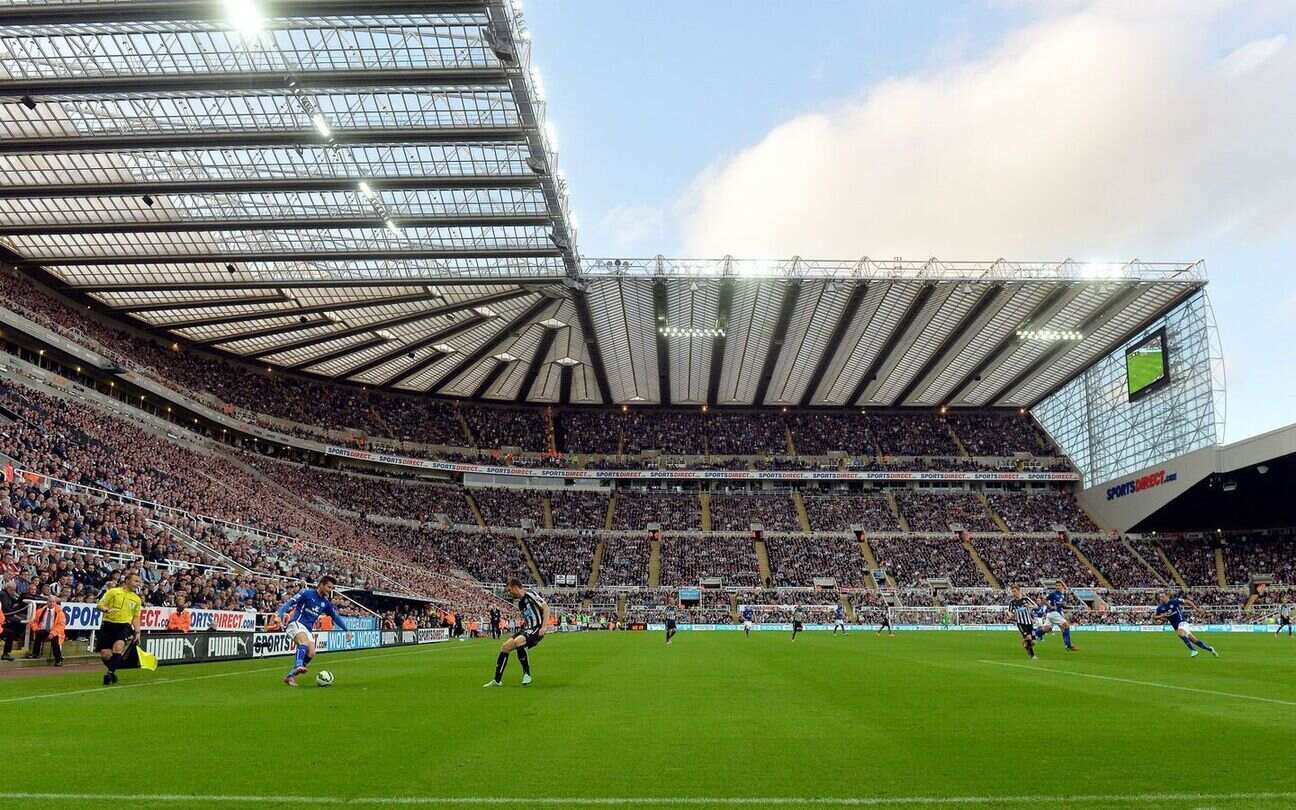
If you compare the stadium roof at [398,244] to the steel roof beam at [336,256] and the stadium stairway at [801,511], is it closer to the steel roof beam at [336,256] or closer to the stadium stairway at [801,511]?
the steel roof beam at [336,256]

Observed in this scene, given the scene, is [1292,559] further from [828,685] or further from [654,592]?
[828,685]

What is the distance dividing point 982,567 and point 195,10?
6460 cm

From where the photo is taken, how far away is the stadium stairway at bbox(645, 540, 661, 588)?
68.9m

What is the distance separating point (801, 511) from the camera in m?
78.9

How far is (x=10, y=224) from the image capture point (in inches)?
1697

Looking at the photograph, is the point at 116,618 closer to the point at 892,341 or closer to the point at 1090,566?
the point at 892,341

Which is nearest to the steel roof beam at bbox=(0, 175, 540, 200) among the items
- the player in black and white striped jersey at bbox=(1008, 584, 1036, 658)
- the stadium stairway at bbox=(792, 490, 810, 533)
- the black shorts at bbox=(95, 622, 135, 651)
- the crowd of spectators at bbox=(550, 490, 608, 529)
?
the player in black and white striped jersey at bbox=(1008, 584, 1036, 658)

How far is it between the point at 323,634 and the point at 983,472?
65.5 meters

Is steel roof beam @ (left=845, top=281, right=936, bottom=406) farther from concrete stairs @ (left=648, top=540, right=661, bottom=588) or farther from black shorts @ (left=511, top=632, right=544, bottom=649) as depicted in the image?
black shorts @ (left=511, top=632, right=544, bottom=649)

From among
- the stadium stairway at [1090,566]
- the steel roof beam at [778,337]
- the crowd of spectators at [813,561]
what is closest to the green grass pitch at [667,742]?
the steel roof beam at [778,337]

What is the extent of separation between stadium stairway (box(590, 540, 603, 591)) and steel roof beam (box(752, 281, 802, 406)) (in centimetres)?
2029

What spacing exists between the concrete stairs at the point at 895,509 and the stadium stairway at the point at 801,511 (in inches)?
308

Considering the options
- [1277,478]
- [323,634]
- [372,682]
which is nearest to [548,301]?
[323,634]

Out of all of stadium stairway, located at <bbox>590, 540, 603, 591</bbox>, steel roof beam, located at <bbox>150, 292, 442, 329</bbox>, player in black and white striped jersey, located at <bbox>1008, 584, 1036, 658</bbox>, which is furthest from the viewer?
stadium stairway, located at <bbox>590, 540, 603, 591</bbox>
